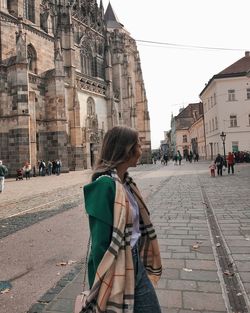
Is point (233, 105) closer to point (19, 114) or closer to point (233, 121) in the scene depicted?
point (233, 121)

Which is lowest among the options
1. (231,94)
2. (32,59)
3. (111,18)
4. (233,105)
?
(233,105)

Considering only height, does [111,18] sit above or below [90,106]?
above

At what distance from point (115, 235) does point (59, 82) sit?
33.7m

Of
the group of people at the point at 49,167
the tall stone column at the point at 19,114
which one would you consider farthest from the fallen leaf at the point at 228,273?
the group of people at the point at 49,167

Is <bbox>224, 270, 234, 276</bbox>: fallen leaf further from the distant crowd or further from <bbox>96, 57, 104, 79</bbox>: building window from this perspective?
<bbox>96, 57, 104, 79</bbox>: building window

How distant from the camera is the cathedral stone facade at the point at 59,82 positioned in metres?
29.2

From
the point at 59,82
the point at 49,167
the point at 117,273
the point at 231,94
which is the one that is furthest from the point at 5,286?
the point at 231,94

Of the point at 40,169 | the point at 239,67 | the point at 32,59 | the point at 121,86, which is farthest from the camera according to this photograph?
the point at 121,86

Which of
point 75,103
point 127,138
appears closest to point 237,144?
point 75,103

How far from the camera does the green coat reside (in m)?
1.97

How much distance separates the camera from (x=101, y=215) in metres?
1.96

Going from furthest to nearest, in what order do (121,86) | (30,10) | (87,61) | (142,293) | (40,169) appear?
(121,86)
(87,61)
(30,10)
(40,169)
(142,293)

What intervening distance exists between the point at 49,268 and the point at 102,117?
1635 inches

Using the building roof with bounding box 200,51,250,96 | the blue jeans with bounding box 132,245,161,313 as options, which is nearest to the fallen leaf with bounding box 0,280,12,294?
the blue jeans with bounding box 132,245,161,313
